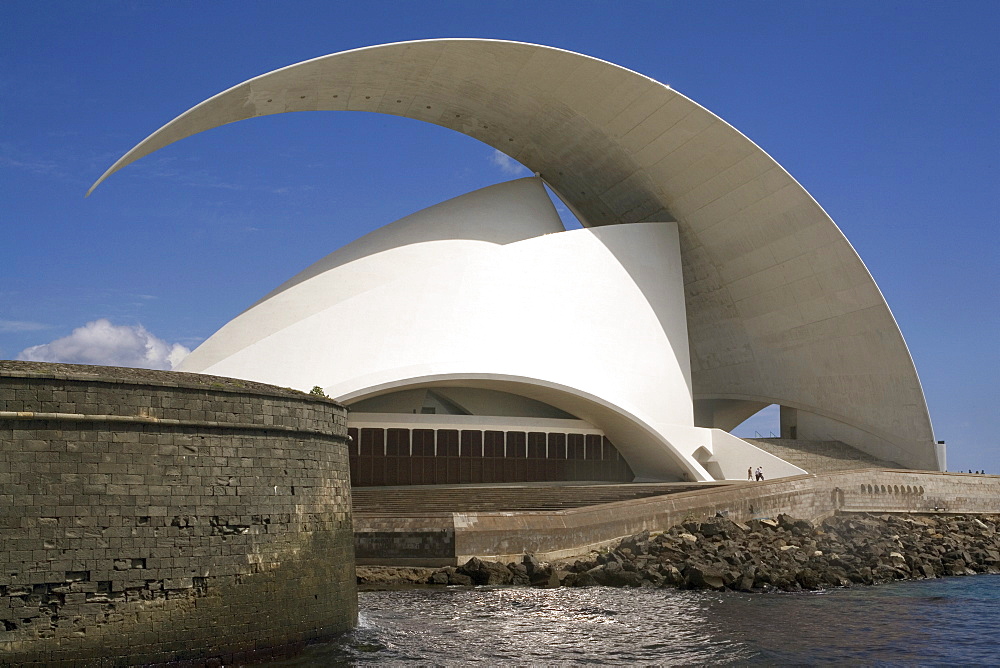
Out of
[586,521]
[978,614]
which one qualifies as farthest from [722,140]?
[978,614]

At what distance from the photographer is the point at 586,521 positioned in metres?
18.5

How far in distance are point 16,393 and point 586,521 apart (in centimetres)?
1145

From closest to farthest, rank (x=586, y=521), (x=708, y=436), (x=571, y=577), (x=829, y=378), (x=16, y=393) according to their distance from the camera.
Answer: (x=16, y=393) < (x=571, y=577) < (x=586, y=521) < (x=708, y=436) < (x=829, y=378)

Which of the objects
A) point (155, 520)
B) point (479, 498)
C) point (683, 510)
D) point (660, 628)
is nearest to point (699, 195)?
point (683, 510)

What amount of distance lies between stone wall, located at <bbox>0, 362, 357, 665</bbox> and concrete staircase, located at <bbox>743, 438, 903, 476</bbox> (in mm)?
20160

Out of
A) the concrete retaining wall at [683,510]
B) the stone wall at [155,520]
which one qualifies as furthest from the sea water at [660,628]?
the concrete retaining wall at [683,510]

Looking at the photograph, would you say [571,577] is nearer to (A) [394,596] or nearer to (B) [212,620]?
(A) [394,596]

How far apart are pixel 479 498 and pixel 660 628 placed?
760cm

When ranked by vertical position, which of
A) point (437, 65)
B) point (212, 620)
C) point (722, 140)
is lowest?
point (212, 620)

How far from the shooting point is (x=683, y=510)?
66.5ft

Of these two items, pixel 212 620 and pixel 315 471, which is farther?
pixel 315 471

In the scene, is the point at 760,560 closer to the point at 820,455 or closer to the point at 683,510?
the point at 683,510

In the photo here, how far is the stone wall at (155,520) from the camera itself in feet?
30.6

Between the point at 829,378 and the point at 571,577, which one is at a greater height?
the point at 829,378
